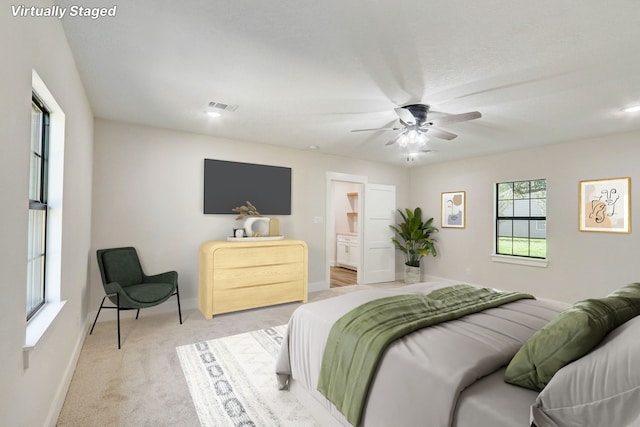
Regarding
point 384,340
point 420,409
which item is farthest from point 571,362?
point 384,340

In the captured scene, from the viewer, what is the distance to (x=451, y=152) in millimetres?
5098

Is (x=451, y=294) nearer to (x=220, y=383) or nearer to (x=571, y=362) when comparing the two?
(x=571, y=362)

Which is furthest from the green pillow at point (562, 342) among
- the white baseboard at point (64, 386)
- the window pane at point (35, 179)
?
the window pane at point (35, 179)

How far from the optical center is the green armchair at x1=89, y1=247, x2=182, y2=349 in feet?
9.95

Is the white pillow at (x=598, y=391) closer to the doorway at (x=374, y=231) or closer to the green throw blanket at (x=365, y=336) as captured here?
the green throw blanket at (x=365, y=336)

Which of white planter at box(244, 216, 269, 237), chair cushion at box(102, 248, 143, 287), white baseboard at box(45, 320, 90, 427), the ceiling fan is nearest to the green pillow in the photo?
the ceiling fan

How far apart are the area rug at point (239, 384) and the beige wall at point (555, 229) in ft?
13.1

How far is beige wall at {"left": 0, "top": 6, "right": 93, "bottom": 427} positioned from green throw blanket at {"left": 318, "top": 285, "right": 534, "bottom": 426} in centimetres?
136

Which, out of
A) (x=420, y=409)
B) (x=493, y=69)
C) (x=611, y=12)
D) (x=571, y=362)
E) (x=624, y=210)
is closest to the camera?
(x=571, y=362)

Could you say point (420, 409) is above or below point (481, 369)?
below

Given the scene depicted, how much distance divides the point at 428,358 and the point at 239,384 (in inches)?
62.3

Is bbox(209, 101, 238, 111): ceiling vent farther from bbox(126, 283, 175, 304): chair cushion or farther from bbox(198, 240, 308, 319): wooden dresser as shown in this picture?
bbox(126, 283, 175, 304): chair cushion

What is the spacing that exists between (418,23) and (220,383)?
9.29ft

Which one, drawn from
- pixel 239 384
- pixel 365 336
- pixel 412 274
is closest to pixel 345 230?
pixel 412 274
